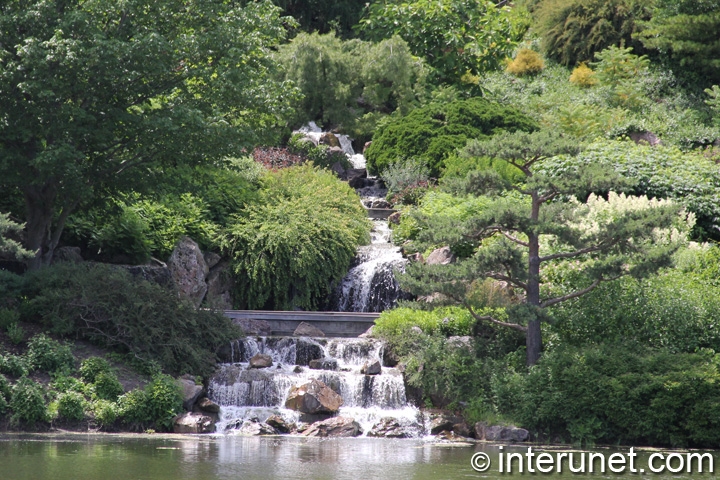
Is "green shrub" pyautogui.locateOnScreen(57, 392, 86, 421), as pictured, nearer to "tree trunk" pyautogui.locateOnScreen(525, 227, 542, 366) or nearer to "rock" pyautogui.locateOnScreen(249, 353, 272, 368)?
"rock" pyautogui.locateOnScreen(249, 353, 272, 368)

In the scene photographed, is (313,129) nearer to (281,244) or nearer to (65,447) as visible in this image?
(281,244)

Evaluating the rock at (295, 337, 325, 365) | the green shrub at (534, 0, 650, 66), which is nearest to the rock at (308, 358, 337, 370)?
the rock at (295, 337, 325, 365)

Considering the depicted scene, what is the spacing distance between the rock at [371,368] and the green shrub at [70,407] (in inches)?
169

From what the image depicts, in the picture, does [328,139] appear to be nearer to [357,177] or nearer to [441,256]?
[357,177]

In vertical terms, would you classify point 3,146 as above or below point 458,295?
above

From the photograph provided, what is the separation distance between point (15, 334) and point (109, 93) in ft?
14.2

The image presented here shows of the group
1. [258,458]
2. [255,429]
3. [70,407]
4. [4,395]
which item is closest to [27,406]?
[4,395]

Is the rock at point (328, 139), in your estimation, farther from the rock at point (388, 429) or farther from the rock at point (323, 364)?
the rock at point (388, 429)

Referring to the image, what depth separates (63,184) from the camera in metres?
15.1

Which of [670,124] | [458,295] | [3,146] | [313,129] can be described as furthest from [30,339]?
[670,124]

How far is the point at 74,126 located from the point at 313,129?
13583 mm

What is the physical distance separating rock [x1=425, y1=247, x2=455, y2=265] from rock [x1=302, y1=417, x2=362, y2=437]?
17.6ft

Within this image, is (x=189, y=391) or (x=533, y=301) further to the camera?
(x=533, y=301)

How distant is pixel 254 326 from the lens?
16125 mm
